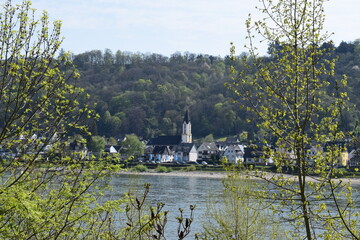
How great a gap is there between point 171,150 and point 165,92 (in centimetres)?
3789

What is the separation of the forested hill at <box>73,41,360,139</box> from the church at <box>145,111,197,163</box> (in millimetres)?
13056

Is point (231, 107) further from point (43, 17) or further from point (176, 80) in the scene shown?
point (43, 17)

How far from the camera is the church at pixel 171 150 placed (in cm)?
11475

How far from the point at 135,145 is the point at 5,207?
99.8 metres

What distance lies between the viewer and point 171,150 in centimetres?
11950

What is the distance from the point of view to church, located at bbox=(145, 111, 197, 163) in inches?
4518

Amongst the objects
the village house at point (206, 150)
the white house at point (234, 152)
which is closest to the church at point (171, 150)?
the village house at point (206, 150)

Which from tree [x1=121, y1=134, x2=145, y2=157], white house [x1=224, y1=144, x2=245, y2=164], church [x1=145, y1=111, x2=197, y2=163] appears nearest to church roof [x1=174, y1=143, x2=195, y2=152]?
church [x1=145, y1=111, x2=197, y2=163]

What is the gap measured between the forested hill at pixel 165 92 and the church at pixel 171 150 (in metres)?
13.1

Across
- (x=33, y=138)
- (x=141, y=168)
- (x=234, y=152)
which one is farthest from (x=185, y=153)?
(x=33, y=138)

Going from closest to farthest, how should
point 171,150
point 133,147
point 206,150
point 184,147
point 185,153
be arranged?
point 133,147 < point 206,150 < point 185,153 < point 184,147 < point 171,150

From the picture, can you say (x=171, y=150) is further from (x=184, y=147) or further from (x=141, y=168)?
(x=141, y=168)

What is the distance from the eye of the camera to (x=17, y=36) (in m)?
7.50

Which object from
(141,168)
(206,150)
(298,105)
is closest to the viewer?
(298,105)
